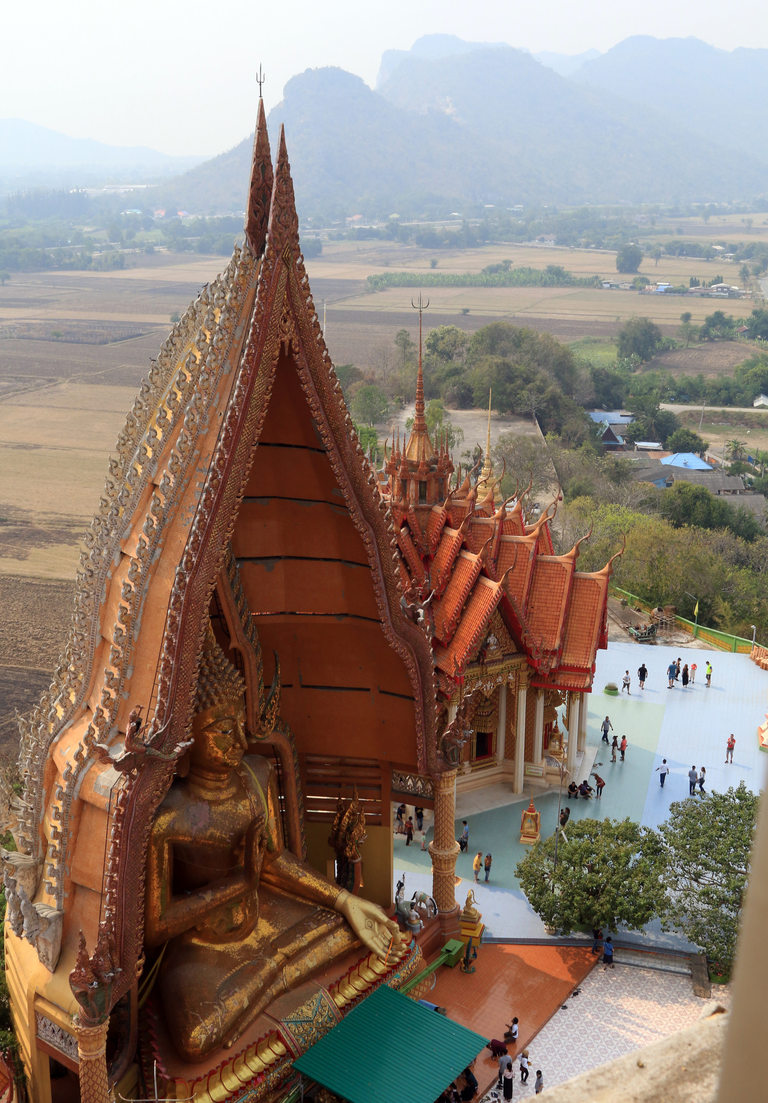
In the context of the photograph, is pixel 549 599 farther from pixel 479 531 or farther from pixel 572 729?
pixel 572 729

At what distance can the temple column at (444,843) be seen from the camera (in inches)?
688

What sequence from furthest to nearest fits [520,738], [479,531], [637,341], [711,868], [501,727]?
[637,341] < [479,531] < [501,727] < [520,738] < [711,868]

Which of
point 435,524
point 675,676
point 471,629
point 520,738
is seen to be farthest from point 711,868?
point 675,676

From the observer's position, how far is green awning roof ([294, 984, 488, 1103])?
46.5ft

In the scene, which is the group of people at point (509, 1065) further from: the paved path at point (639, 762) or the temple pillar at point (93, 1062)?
the temple pillar at point (93, 1062)

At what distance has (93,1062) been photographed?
12.4m

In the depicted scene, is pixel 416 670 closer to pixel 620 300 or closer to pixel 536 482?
pixel 536 482

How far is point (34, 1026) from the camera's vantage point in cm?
1315

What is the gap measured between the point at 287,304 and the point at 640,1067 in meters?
11.4

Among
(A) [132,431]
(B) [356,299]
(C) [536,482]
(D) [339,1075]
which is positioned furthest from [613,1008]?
(B) [356,299]

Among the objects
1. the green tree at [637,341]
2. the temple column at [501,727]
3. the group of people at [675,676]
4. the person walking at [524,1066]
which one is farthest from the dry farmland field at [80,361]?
the person walking at [524,1066]

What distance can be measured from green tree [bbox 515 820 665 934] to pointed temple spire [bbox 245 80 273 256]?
12304 millimetres

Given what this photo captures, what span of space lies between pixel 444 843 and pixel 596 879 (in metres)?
3.85

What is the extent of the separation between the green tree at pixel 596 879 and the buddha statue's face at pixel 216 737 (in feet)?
28.2
